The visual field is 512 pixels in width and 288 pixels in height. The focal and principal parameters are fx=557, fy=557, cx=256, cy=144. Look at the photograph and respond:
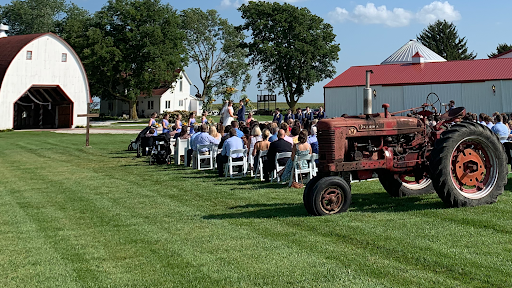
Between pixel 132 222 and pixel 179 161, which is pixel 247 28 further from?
pixel 132 222

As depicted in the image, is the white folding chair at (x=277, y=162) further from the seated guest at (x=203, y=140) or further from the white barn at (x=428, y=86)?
the white barn at (x=428, y=86)

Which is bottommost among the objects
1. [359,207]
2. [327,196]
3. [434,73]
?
[359,207]

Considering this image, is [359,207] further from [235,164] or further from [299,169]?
[235,164]

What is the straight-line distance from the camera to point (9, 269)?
6062 mm

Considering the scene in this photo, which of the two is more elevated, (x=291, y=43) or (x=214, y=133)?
(x=291, y=43)

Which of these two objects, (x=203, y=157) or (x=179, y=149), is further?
(x=179, y=149)

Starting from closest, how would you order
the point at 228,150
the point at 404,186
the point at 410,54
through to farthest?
the point at 404,186 → the point at 228,150 → the point at 410,54

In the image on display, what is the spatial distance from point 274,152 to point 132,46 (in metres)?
49.6

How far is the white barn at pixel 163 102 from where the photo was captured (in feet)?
234

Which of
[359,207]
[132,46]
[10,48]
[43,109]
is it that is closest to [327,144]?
[359,207]

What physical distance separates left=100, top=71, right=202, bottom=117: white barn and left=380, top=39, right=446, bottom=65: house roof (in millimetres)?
26280

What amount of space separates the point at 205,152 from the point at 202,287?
10106mm

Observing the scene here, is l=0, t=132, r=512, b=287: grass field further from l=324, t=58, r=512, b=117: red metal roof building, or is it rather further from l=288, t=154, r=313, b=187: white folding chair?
l=324, t=58, r=512, b=117: red metal roof building

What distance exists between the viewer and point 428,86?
128ft
